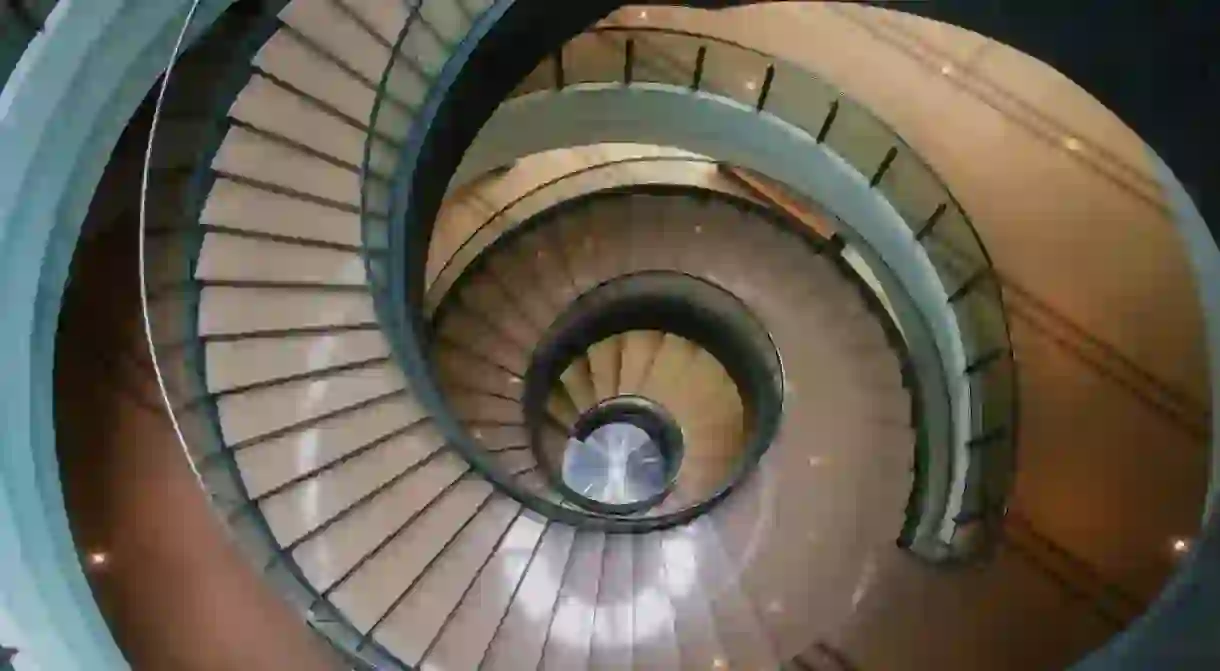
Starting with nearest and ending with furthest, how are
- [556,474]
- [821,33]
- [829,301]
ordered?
[821,33] < [829,301] < [556,474]

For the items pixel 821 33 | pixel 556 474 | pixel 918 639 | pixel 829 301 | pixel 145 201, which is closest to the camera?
pixel 145 201

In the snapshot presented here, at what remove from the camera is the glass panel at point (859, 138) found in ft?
25.1

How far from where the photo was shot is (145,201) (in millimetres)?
5695

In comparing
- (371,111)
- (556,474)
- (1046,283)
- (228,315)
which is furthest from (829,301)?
(228,315)

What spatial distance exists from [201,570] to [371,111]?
10.0ft

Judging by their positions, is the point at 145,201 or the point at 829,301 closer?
the point at 145,201

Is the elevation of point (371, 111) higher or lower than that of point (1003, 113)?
lower

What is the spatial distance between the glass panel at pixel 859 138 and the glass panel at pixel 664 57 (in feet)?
3.94

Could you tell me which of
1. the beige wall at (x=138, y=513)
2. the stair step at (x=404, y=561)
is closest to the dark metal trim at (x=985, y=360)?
the stair step at (x=404, y=561)

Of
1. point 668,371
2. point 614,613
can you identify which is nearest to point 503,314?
point 668,371

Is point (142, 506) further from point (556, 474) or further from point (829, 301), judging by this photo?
point (829, 301)

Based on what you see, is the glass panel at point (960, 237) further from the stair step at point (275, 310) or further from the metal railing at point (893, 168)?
the stair step at point (275, 310)

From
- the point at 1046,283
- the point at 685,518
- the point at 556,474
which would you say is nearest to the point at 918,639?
the point at 685,518

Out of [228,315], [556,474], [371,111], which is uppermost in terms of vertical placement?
[556,474]
